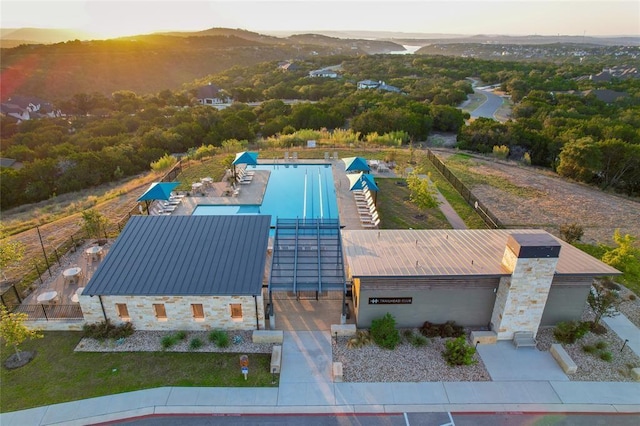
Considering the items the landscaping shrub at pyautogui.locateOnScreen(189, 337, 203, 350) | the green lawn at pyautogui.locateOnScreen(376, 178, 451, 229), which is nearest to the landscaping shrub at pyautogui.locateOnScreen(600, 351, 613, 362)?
the green lawn at pyautogui.locateOnScreen(376, 178, 451, 229)

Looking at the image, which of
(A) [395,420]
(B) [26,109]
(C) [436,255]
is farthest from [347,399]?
(B) [26,109]

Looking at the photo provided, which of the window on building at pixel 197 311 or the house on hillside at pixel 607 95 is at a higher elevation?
the house on hillside at pixel 607 95

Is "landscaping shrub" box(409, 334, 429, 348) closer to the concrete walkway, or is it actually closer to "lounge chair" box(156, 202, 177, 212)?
the concrete walkway

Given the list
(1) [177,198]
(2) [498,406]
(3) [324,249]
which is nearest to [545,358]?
(2) [498,406]

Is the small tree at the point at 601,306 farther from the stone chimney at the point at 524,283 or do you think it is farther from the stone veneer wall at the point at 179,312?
the stone veneer wall at the point at 179,312

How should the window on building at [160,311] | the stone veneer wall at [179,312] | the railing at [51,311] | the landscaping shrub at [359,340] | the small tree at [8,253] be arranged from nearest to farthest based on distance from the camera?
1. the landscaping shrub at [359,340]
2. the stone veneer wall at [179,312]
3. the window on building at [160,311]
4. the railing at [51,311]
5. the small tree at [8,253]

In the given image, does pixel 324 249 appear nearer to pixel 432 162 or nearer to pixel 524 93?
pixel 432 162

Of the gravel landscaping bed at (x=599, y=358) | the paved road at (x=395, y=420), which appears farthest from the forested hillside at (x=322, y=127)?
the paved road at (x=395, y=420)
